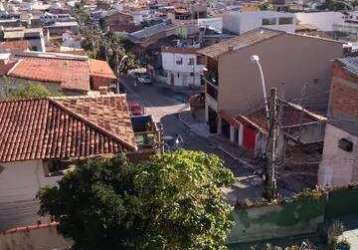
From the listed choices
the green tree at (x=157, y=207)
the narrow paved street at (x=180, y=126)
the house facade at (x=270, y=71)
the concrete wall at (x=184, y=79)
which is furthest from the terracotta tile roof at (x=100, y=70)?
the green tree at (x=157, y=207)

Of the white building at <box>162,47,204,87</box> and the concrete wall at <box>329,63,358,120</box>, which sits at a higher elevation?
the concrete wall at <box>329,63,358,120</box>

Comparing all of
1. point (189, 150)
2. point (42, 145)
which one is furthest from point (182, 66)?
point (42, 145)

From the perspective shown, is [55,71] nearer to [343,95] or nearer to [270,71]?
[270,71]

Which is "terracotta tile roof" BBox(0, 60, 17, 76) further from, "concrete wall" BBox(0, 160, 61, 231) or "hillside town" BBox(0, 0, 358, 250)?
"concrete wall" BBox(0, 160, 61, 231)

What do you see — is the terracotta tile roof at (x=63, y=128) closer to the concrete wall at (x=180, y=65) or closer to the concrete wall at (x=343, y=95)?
the concrete wall at (x=343, y=95)

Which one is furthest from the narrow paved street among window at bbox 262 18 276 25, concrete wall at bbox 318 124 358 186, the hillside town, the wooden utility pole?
window at bbox 262 18 276 25

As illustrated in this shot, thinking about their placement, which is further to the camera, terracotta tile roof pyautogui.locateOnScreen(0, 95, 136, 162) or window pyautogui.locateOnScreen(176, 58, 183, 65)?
window pyautogui.locateOnScreen(176, 58, 183, 65)
